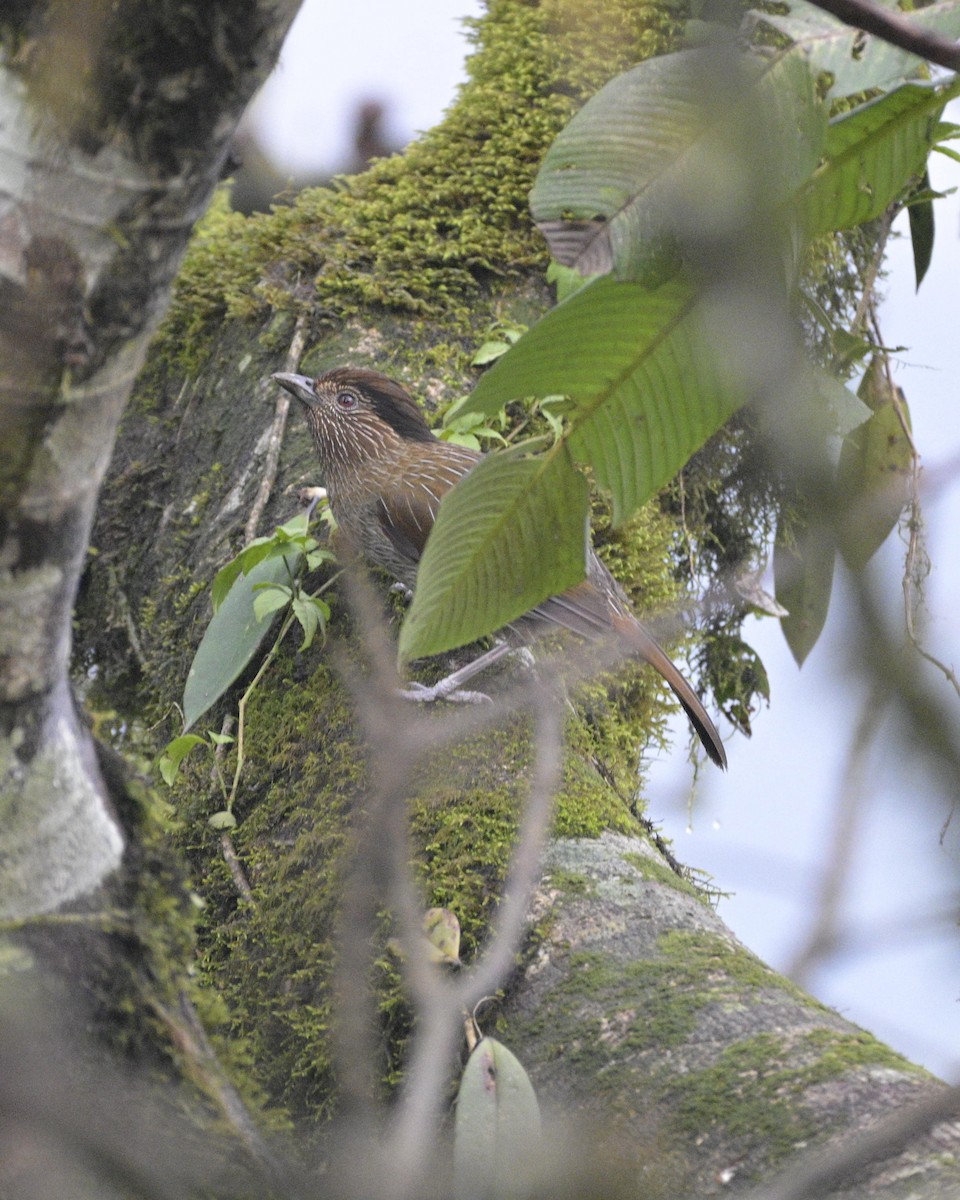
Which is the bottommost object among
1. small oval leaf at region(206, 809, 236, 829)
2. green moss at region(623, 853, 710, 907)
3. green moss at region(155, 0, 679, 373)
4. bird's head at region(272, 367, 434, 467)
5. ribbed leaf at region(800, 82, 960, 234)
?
small oval leaf at region(206, 809, 236, 829)

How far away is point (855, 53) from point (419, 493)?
1.94m

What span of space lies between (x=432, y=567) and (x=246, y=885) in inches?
38.2

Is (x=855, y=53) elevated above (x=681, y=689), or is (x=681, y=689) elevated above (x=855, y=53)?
(x=855, y=53)

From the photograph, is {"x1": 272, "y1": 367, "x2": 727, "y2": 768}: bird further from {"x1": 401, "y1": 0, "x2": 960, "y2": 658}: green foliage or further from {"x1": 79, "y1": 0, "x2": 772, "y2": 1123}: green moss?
{"x1": 401, "y1": 0, "x2": 960, "y2": 658}: green foliage

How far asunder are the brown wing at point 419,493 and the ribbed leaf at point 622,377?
1.48 metres

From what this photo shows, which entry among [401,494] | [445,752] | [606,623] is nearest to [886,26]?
[445,752]

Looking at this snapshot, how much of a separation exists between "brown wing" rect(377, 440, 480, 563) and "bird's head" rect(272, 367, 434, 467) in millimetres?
81

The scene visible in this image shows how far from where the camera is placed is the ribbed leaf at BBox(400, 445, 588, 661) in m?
1.32

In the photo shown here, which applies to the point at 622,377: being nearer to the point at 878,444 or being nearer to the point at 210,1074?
the point at 210,1074

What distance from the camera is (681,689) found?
2713 millimetres

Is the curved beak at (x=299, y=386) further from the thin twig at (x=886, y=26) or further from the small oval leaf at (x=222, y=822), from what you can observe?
the thin twig at (x=886, y=26)

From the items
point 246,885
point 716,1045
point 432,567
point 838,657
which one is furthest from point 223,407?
point 838,657

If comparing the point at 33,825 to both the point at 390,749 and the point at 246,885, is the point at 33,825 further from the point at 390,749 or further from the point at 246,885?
the point at 246,885

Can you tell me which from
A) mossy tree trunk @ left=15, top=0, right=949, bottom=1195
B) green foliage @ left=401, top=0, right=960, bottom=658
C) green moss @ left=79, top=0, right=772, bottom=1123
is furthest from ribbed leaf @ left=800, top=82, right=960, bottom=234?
green moss @ left=79, top=0, right=772, bottom=1123
